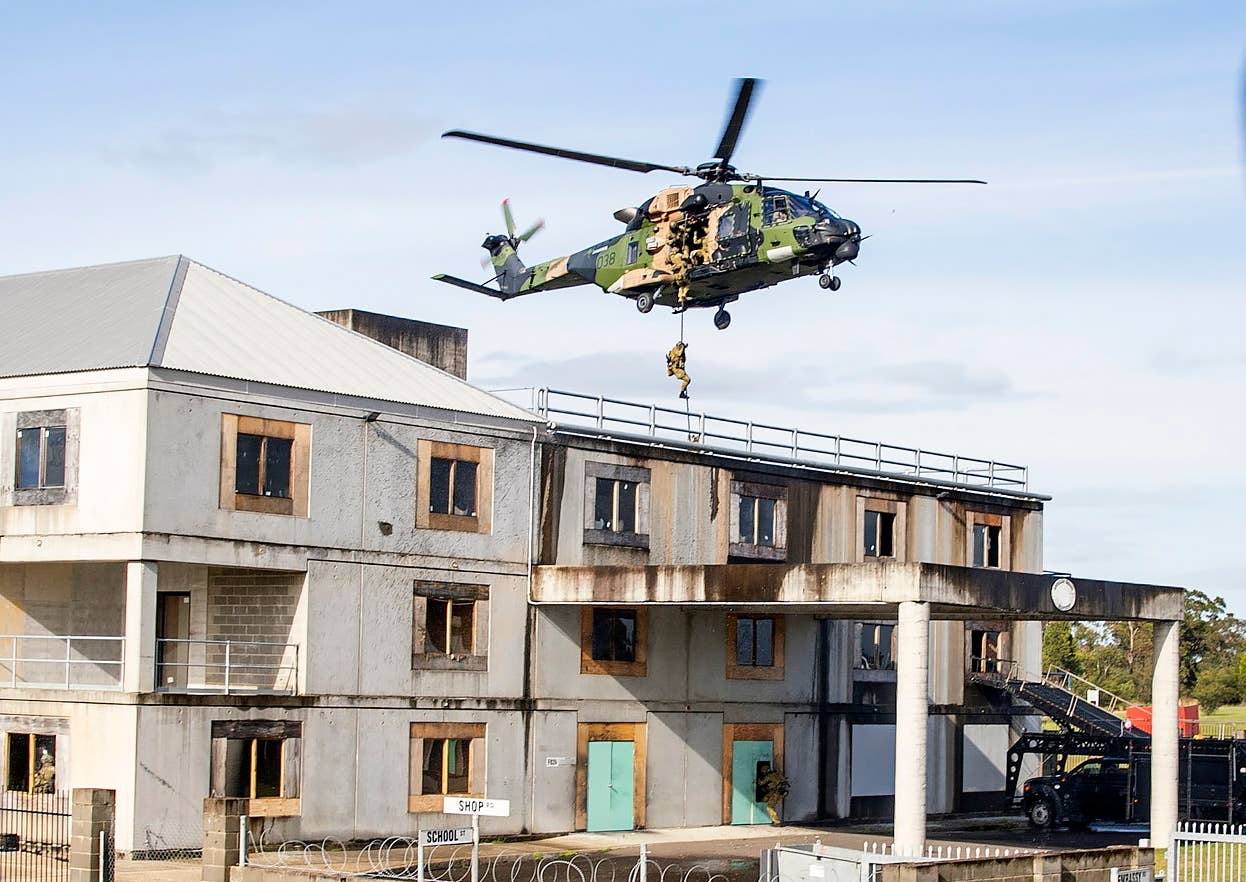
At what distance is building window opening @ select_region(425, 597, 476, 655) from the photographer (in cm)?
4191

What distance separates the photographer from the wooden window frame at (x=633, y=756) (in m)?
43.9

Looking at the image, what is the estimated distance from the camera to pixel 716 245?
1773 inches

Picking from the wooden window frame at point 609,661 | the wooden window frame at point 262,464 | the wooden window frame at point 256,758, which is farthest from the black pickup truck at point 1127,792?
the wooden window frame at point 262,464

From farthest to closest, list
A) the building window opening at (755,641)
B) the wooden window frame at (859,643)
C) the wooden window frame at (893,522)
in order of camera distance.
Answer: the wooden window frame at (859,643) → the wooden window frame at (893,522) → the building window opening at (755,641)

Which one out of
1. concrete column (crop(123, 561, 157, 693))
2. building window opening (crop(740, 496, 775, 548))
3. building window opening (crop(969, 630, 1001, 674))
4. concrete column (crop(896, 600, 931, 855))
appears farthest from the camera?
building window opening (crop(969, 630, 1001, 674))

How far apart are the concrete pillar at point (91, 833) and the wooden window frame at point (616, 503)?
1815cm

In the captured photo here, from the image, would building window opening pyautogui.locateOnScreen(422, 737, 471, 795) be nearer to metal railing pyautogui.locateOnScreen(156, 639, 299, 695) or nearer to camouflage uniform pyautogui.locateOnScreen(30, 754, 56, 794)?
metal railing pyautogui.locateOnScreen(156, 639, 299, 695)

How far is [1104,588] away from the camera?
136ft

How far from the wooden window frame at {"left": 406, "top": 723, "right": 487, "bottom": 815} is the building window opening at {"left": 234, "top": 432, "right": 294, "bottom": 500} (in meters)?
6.18

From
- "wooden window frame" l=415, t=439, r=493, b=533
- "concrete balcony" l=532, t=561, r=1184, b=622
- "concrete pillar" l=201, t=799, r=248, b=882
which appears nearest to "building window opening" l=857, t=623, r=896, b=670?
"concrete balcony" l=532, t=561, r=1184, b=622

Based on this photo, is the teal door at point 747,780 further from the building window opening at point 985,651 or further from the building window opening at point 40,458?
the building window opening at point 40,458

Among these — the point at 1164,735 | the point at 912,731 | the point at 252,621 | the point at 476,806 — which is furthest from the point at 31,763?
the point at 1164,735

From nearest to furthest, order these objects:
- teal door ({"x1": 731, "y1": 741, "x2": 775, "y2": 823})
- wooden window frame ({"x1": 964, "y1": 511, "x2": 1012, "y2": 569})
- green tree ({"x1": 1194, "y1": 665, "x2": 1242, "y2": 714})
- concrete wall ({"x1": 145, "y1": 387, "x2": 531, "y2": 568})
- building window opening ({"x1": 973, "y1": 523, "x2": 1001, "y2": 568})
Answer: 1. concrete wall ({"x1": 145, "y1": 387, "x2": 531, "y2": 568})
2. teal door ({"x1": 731, "y1": 741, "x2": 775, "y2": 823})
3. wooden window frame ({"x1": 964, "y1": 511, "x2": 1012, "y2": 569})
4. building window opening ({"x1": 973, "y1": 523, "x2": 1001, "y2": 568})
5. green tree ({"x1": 1194, "y1": 665, "x2": 1242, "y2": 714})

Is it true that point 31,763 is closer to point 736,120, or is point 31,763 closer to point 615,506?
point 615,506
